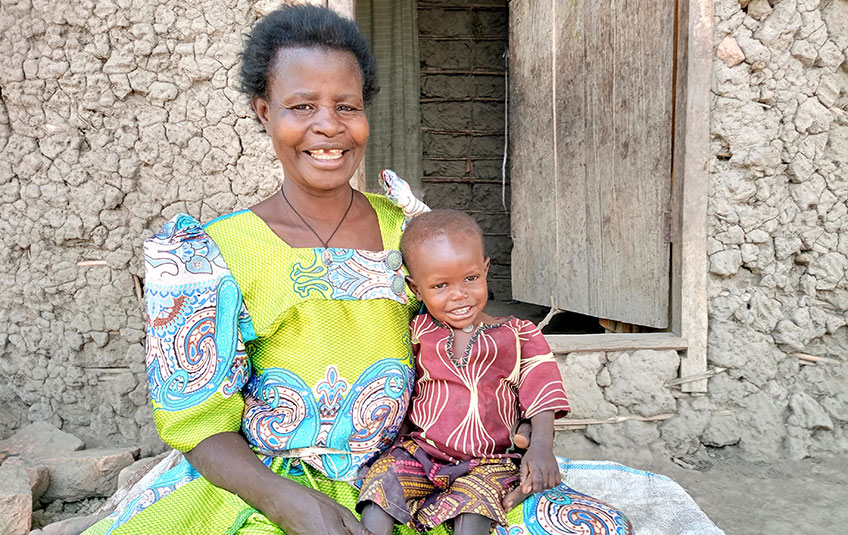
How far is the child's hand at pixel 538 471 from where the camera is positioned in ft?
4.59

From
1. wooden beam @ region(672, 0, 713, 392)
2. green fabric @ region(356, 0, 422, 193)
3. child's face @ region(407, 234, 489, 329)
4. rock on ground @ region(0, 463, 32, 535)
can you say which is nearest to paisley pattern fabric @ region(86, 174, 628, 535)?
child's face @ region(407, 234, 489, 329)

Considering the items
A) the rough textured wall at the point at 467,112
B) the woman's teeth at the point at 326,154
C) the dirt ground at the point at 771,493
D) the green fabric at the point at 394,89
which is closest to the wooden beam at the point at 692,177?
the dirt ground at the point at 771,493

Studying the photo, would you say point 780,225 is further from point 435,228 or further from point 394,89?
Answer: point 394,89

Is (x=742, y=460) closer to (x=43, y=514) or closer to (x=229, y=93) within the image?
(x=229, y=93)

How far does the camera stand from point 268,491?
1292 millimetres

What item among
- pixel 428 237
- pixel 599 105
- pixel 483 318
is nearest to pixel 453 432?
pixel 483 318

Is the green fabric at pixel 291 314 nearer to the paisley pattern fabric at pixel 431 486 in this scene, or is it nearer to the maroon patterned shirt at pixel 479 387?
the maroon patterned shirt at pixel 479 387

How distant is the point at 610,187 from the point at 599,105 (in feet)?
1.44

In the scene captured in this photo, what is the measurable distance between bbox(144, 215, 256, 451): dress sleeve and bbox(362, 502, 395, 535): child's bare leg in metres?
0.35

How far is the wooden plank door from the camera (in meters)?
3.00

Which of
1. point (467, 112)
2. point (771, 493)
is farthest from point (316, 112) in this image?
point (467, 112)

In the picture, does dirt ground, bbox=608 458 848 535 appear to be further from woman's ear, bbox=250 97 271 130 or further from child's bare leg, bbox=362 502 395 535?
woman's ear, bbox=250 97 271 130

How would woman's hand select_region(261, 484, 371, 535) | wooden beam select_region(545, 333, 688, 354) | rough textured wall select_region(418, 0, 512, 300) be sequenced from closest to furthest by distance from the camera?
woman's hand select_region(261, 484, 371, 535), wooden beam select_region(545, 333, 688, 354), rough textured wall select_region(418, 0, 512, 300)

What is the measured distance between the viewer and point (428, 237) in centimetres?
159
